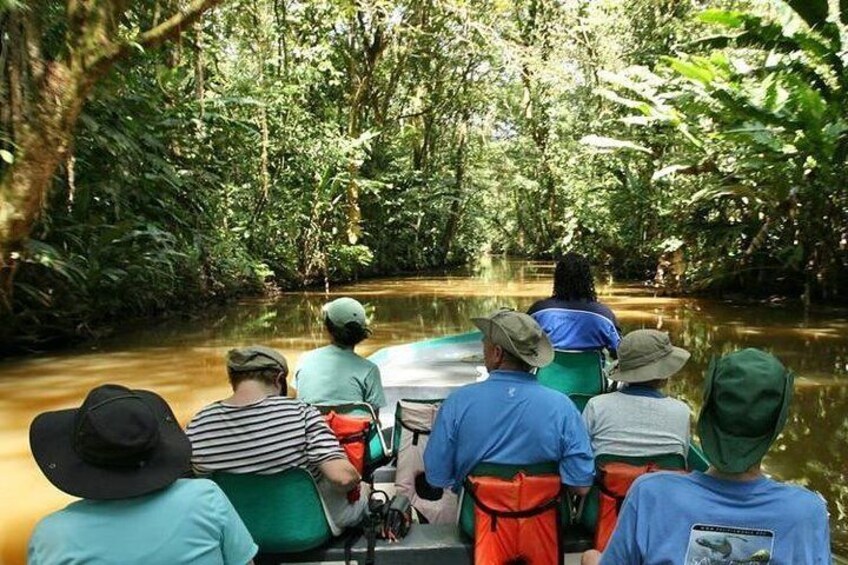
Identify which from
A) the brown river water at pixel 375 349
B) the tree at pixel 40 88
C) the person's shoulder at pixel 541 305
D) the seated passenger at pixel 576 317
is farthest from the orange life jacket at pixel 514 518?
the tree at pixel 40 88

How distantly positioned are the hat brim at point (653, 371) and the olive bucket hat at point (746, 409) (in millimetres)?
1297

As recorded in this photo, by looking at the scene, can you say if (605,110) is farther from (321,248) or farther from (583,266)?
(583,266)

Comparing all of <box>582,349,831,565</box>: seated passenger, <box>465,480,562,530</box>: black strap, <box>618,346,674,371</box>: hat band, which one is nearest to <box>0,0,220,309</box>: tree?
<box>465,480,562,530</box>: black strap

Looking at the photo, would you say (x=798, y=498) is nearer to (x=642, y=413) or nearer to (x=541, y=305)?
(x=642, y=413)

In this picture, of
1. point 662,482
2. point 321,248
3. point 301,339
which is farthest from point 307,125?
point 662,482

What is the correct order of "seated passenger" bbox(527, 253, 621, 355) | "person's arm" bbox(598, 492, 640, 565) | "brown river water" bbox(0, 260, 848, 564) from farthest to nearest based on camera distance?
"brown river water" bbox(0, 260, 848, 564) < "seated passenger" bbox(527, 253, 621, 355) < "person's arm" bbox(598, 492, 640, 565)

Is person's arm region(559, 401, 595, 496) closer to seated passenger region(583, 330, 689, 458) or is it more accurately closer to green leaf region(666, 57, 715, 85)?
seated passenger region(583, 330, 689, 458)

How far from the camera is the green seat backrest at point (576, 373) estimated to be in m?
4.73

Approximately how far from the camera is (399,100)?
89.5 feet

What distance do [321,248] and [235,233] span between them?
16.4 ft

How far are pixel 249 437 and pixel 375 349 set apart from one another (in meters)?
8.03

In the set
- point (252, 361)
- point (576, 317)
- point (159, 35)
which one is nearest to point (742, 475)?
point (252, 361)

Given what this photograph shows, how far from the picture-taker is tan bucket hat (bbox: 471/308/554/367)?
2631 millimetres

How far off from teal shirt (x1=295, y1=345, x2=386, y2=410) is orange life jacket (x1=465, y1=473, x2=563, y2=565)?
45.7 inches
